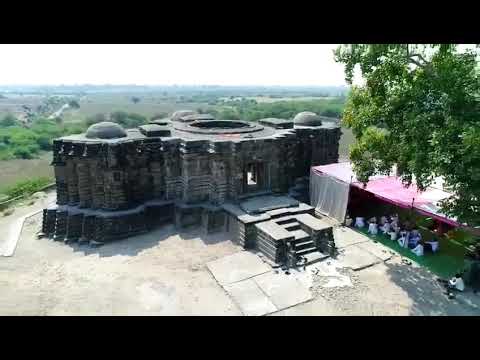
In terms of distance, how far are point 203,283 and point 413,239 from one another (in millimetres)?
9026

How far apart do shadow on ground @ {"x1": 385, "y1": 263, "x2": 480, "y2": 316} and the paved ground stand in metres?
0.03

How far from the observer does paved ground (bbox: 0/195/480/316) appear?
1126 centimetres

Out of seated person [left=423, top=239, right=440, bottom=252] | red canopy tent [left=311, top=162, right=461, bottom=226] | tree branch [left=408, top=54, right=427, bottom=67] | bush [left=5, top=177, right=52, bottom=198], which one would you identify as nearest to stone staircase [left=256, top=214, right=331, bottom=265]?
red canopy tent [left=311, top=162, right=461, bottom=226]

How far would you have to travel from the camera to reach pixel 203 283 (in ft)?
41.2

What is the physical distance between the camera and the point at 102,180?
1619cm

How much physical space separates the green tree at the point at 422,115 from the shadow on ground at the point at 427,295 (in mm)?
2742

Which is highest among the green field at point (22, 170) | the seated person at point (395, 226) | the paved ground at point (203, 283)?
the seated person at point (395, 226)

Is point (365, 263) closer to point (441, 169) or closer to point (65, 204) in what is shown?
point (441, 169)

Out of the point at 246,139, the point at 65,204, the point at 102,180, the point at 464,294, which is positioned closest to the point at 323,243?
the point at 464,294

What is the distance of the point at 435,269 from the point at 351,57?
8.46 meters

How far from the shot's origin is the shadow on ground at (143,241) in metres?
15.1

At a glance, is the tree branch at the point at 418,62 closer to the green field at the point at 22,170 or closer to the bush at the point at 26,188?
the bush at the point at 26,188

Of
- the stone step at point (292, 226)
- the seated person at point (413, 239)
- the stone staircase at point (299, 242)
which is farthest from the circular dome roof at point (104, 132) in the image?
the seated person at point (413, 239)

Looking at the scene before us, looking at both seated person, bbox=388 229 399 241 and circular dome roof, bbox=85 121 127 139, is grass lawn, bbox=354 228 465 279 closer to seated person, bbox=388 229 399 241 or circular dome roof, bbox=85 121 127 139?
seated person, bbox=388 229 399 241
